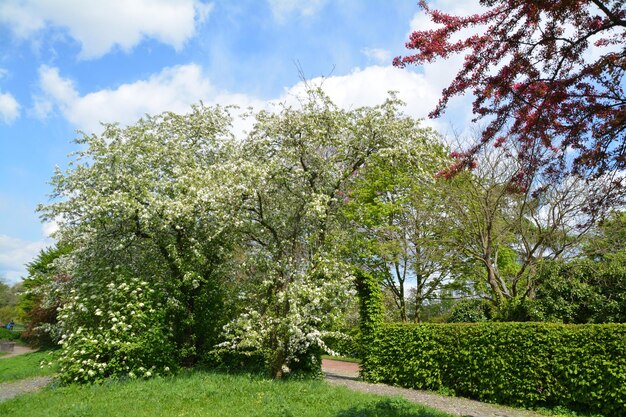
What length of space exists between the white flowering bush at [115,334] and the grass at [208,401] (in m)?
0.67

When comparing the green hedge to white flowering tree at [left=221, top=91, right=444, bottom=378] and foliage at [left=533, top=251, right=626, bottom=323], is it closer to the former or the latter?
white flowering tree at [left=221, top=91, right=444, bottom=378]

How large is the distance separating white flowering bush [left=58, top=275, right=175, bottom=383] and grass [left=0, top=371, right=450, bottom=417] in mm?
666

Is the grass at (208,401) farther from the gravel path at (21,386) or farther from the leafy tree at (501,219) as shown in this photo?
the leafy tree at (501,219)

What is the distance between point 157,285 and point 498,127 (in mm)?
10464

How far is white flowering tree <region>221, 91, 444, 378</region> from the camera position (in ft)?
35.3

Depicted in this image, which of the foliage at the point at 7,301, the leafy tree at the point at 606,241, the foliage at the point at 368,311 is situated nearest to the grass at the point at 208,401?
the foliage at the point at 368,311

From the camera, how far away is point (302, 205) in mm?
11367

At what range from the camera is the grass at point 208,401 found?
23.8 feet

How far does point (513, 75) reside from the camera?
14.6 feet

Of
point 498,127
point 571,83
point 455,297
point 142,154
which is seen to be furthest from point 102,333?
point 455,297

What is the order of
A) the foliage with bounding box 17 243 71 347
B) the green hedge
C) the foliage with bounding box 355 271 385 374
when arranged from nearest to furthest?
the green hedge → the foliage with bounding box 355 271 385 374 → the foliage with bounding box 17 243 71 347

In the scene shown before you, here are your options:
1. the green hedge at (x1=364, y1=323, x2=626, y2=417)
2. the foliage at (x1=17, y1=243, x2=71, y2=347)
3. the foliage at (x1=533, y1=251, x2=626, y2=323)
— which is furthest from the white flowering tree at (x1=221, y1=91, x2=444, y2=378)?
the foliage at (x1=17, y1=243, x2=71, y2=347)

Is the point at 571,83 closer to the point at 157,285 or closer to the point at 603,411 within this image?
the point at 603,411

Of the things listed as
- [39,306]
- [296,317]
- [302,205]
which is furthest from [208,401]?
[39,306]
